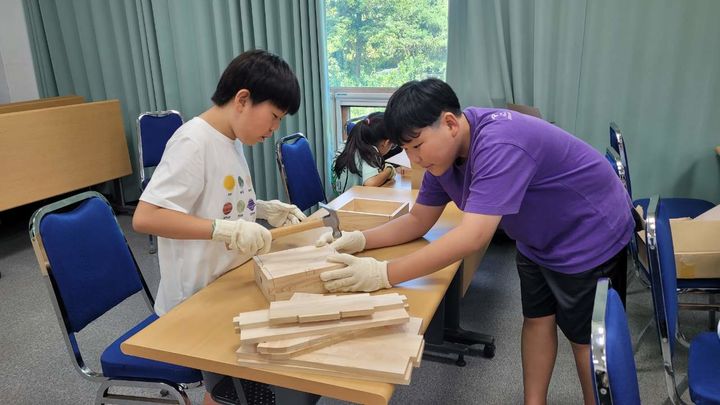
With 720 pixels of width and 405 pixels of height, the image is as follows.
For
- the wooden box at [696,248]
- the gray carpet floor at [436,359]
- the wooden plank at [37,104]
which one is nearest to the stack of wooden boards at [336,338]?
the gray carpet floor at [436,359]

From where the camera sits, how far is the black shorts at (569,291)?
140 centimetres

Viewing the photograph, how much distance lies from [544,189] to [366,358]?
69 centimetres

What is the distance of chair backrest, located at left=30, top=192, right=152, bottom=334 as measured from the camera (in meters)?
1.37

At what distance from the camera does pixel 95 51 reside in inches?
172

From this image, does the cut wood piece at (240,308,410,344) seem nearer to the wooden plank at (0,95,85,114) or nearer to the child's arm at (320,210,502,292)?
the child's arm at (320,210,502,292)

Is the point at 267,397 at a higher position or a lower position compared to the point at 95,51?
lower

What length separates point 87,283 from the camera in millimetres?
1471

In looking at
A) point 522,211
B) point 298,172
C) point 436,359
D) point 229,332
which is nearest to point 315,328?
point 229,332

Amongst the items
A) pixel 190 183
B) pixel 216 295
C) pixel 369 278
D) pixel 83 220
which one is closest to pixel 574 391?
pixel 369 278

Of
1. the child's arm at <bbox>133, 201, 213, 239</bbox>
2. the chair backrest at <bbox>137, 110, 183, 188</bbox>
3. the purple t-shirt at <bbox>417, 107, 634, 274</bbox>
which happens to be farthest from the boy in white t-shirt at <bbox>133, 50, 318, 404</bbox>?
the chair backrest at <bbox>137, 110, 183, 188</bbox>

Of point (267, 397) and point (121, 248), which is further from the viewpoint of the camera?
point (121, 248)

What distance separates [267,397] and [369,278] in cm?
48

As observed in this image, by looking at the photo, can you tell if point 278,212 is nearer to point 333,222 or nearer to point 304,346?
point 333,222

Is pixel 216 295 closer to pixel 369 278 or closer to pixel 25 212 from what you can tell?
pixel 369 278
